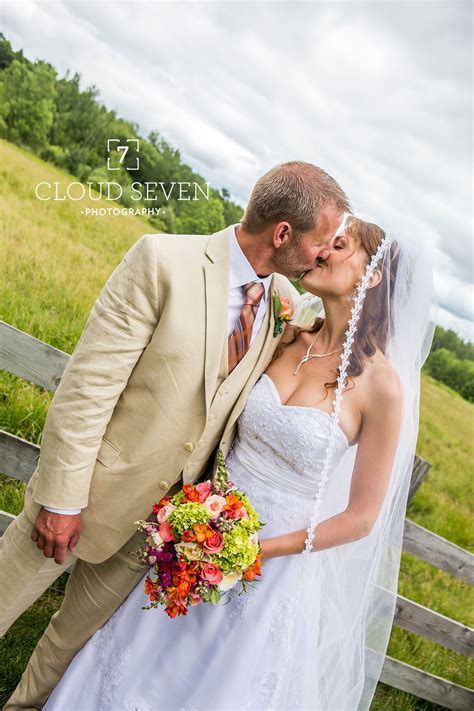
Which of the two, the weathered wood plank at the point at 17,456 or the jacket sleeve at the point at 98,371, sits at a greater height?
the jacket sleeve at the point at 98,371

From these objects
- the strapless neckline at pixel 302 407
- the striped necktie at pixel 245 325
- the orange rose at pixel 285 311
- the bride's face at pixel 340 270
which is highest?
the bride's face at pixel 340 270

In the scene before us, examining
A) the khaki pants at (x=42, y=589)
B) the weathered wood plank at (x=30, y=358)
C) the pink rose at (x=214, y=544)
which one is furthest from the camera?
the weathered wood plank at (x=30, y=358)

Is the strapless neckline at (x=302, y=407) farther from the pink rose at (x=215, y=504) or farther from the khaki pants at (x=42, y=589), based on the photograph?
→ the khaki pants at (x=42, y=589)

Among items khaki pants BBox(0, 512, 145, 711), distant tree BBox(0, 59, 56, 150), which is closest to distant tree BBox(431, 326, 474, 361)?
distant tree BBox(0, 59, 56, 150)

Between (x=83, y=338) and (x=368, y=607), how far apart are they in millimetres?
2100

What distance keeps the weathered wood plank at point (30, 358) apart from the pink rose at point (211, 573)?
1.48 meters

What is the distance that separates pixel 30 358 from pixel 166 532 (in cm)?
144

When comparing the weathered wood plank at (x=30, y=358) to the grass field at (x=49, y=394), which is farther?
the grass field at (x=49, y=394)

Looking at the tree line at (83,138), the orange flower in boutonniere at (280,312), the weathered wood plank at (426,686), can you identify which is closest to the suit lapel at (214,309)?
the orange flower in boutonniere at (280,312)

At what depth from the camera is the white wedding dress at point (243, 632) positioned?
267 cm

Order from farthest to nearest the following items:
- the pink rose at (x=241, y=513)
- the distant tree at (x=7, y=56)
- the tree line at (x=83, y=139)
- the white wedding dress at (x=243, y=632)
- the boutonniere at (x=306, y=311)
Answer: the distant tree at (x=7, y=56) → the tree line at (x=83, y=139) → the boutonniere at (x=306, y=311) → the white wedding dress at (x=243, y=632) → the pink rose at (x=241, y=513)

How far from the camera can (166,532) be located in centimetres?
226

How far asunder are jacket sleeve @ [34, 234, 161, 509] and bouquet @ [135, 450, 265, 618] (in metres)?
0.48

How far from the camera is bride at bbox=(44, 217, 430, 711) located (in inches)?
104
